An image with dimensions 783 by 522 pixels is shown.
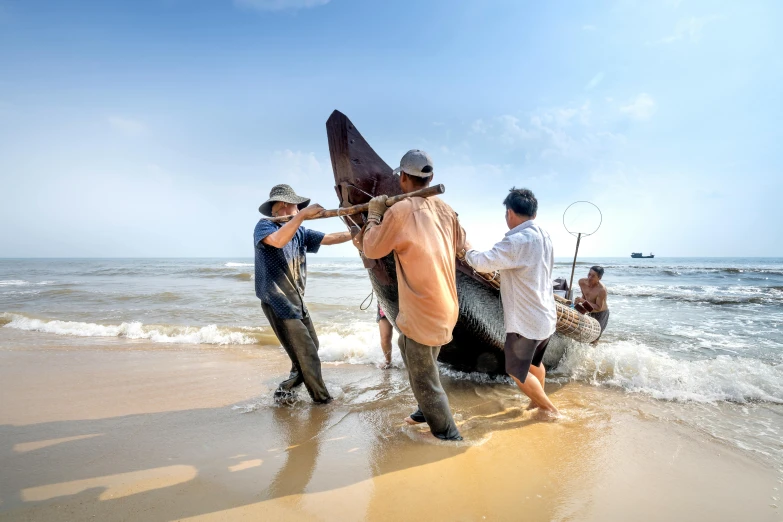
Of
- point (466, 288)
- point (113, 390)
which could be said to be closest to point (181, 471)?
point (113, 390)

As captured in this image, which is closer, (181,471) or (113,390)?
(181,471)

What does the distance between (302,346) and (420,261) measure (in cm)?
149

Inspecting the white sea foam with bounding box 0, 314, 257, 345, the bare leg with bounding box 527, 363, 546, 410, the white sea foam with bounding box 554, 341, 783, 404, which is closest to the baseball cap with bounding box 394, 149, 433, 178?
the bare leg with bounding box 527, 363, 546, 410

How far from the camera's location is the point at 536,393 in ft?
10.3

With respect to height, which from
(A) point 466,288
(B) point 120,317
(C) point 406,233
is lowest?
(B) point 120,317

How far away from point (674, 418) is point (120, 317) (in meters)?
10.4

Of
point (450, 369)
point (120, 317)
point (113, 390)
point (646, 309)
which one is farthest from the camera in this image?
point (646, 309)

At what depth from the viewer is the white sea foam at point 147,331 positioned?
670 centimetres

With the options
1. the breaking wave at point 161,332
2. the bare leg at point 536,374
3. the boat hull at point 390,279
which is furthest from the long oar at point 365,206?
the breaking wave at point 161,332

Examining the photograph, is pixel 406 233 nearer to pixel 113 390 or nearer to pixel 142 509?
pixel 142 509

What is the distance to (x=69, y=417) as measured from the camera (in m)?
3.18

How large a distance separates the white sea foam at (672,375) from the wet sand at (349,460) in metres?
0.56

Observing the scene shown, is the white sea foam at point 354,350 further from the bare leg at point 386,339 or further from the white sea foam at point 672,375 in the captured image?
the white sea foam at point 672,375

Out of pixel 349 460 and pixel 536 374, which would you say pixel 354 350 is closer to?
pixel 536 374
